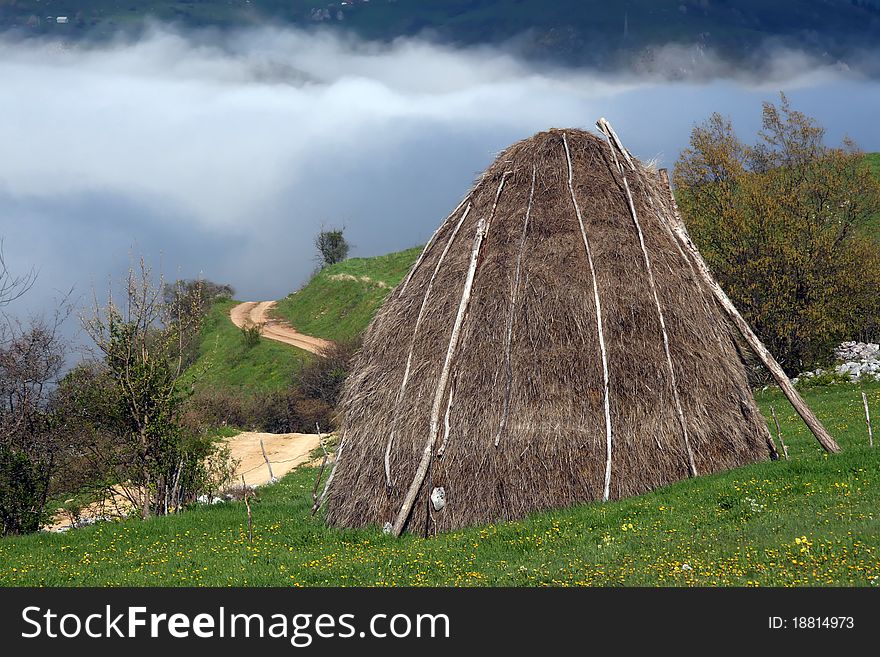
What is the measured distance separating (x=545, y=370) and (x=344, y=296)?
196ft

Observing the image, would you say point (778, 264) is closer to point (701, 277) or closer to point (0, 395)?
point (701, 277)

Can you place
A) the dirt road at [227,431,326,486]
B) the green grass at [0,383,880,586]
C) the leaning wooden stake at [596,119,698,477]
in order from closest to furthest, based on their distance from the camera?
the green grass at [0,383,880,586] → the leaning wooden stake at [596,119,698,477] → the dirt road at [227,431,326,486]

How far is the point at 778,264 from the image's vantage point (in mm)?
33188

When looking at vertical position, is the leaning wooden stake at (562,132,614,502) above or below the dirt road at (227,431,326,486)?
above

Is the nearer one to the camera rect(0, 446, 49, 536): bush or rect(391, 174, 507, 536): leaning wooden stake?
rect(391, 174, 507, 536): leaning wooden stake

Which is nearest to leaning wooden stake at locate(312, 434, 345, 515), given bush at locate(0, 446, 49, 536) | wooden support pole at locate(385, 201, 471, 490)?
wooden support pole at locate(385, 201, 471, 490)

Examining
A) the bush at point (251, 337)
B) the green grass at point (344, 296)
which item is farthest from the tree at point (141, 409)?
the bush at point (251, 337)

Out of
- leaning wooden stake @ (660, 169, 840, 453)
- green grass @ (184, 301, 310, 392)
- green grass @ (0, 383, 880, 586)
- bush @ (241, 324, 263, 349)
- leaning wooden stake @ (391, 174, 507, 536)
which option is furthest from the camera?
bush @ (241, 324, 263, 349)

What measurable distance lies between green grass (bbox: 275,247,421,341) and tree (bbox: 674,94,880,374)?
30177 mm

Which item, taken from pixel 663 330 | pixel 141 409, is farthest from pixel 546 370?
pixel 141 409

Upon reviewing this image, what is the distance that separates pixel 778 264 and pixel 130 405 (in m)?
26.3

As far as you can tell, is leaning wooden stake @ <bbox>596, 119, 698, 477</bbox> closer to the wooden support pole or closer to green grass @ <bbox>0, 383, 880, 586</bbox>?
green grass @ <bbox>0, 383, 880, 586</bbox>

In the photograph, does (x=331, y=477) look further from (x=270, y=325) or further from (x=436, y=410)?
(x=270, y=325)

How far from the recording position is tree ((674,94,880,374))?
3319cm
